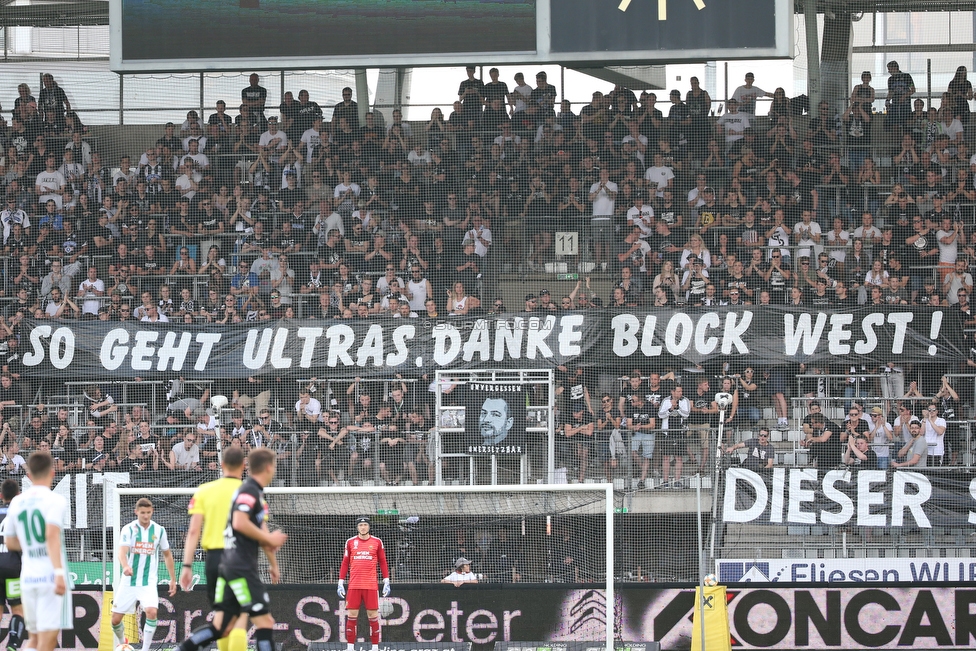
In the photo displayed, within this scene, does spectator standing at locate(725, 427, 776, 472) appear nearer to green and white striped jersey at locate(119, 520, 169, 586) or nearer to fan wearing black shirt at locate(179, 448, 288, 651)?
green and white striped jersey at locate(119, 520, 169, 586)

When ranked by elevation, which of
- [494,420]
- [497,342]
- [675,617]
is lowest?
[675,617]

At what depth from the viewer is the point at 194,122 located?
21.4 meters

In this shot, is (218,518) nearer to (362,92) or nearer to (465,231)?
(465,231)

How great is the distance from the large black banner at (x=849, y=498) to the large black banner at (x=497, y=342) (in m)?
2.11

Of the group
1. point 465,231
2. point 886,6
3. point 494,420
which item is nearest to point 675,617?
point 494,420

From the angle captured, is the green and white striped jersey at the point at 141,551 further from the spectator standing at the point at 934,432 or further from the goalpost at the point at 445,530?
the spectator standing at the point at 934,432

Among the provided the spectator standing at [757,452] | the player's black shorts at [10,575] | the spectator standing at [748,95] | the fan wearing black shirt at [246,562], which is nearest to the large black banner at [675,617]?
the spectator standing at [757,452]

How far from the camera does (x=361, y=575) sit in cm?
1505

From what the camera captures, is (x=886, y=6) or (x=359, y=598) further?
(x=886, y=6)

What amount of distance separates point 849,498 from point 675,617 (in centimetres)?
294

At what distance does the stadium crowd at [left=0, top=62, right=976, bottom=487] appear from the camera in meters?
18.2

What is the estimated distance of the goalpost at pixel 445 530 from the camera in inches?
655

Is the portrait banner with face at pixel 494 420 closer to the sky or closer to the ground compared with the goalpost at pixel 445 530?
closer to the sky

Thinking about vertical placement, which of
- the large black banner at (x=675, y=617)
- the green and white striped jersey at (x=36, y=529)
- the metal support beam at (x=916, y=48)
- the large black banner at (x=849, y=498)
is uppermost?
the metal support beam at (x=916, y=48)
